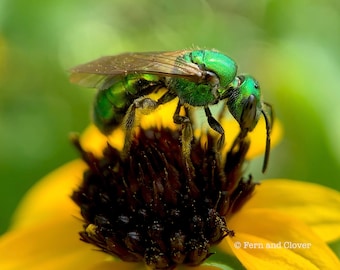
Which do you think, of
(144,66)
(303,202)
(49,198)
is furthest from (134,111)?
(49,198)

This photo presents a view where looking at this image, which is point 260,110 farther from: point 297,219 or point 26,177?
point 26,177

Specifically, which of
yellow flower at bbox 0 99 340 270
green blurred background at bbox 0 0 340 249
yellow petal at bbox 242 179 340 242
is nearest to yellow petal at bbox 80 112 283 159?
yellow flower at bbox 0 99 340 270

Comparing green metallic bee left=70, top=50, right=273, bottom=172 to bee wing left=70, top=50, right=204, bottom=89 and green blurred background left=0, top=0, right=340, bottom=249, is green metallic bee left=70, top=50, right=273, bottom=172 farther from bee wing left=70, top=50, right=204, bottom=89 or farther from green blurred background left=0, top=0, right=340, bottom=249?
green blurred background left=0, top=0, right=340, bottom=249

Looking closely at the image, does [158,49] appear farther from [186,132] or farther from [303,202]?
[186,132]

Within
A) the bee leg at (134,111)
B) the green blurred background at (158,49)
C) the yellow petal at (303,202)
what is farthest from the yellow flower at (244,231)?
the green blurred background at (158,49)

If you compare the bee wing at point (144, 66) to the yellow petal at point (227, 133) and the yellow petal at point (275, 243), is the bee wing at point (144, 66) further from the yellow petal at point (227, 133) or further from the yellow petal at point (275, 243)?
the yellow petal at point (275, 243)
